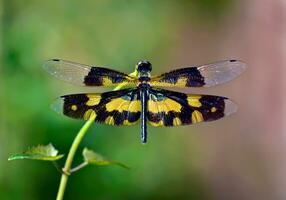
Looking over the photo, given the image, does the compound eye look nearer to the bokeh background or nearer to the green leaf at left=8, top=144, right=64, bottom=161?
the green leaf at left=8, top=144, right=64, bottom=161

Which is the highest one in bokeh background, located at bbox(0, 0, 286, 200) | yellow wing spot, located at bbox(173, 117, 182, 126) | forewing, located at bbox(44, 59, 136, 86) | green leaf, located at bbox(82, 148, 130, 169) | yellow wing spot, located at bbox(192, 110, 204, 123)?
bokeh background, located at bbox(0, 0, 286, 200)

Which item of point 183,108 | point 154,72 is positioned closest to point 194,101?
point 183,108

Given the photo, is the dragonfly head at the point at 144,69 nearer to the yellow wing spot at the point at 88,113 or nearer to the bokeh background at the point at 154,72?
the yellow wing spot at the point at 88,113

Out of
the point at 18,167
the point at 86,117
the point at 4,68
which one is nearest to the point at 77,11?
the point at 4,68

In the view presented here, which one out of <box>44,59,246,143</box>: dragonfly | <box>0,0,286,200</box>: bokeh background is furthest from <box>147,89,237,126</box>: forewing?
<box>0,0,286,200</box>: bokeh background

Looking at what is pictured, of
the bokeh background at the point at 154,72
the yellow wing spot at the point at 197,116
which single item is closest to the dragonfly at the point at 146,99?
the yellow wing spot at the point at 197,116

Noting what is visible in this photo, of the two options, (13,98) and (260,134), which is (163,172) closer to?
(260,134)

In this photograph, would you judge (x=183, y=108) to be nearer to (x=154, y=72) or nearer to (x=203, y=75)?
(x=203, y=75)
